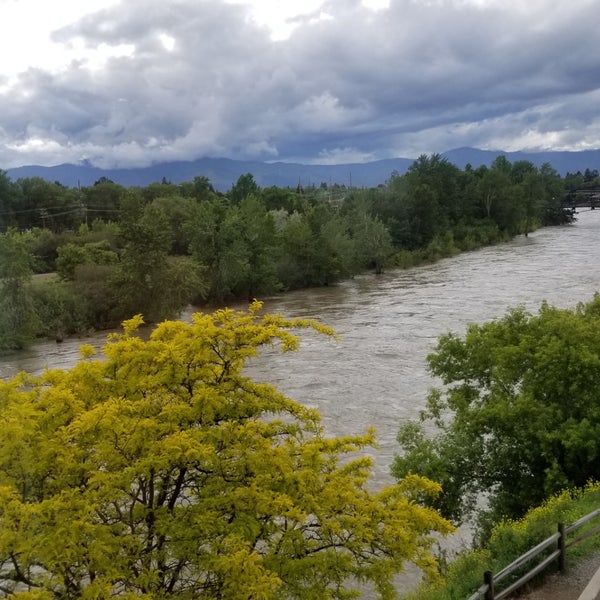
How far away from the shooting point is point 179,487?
10211 mm

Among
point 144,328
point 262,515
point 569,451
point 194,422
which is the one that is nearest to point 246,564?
point 262,515

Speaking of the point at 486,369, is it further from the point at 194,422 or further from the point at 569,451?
the point at 194,422

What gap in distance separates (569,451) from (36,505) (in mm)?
12399

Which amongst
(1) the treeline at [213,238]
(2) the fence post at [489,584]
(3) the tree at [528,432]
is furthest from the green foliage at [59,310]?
(2) the fence post at [489,584]

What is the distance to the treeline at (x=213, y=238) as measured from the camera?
53.6 meters

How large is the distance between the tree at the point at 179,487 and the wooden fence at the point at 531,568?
1195 millimetres

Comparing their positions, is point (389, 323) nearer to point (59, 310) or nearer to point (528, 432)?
point (59, 310)

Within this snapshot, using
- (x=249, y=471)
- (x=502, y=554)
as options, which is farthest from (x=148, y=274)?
(x=502, y=554)

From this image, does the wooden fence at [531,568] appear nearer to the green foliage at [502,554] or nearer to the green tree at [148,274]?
the green foliage at [502,554]

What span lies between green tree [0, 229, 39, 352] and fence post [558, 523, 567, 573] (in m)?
44.0

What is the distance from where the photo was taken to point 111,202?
365ft

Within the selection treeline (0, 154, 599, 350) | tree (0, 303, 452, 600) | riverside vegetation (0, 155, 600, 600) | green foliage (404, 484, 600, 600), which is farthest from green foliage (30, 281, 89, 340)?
green foliage (404, 484, 600, 600)

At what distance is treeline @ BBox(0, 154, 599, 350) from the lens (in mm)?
53625

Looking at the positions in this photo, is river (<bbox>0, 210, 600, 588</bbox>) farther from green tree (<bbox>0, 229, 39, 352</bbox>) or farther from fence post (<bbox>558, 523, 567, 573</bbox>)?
fence post (<bbox>558, 523, 567, 573</bbox>)
